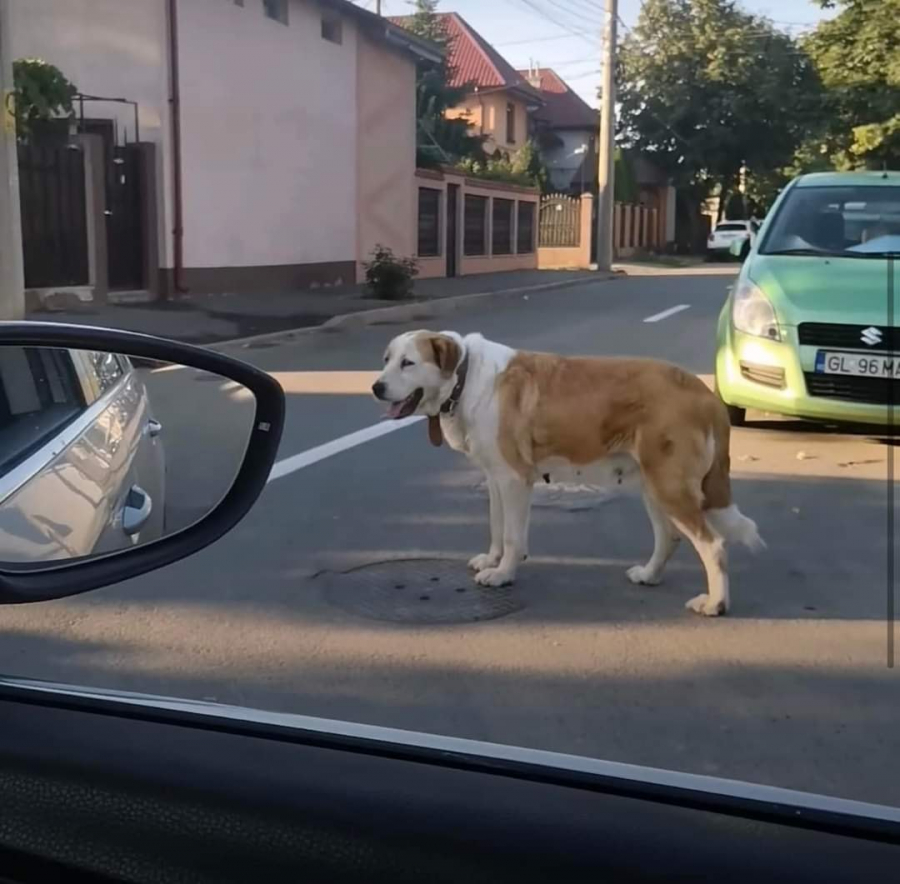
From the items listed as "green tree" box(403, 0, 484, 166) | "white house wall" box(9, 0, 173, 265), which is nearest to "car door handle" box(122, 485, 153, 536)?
"white house wall" box(9, 0, 173, 265)

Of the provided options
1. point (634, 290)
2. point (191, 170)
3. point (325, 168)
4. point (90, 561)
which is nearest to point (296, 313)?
point (191, 170)

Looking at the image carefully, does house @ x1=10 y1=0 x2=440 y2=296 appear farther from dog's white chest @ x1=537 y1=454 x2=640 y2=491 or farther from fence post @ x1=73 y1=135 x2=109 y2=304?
dog's white chest @ x1=537 y1=454 x2=640 y2=491

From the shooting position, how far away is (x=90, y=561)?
2125 mm

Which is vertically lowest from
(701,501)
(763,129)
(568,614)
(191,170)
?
(568,614)

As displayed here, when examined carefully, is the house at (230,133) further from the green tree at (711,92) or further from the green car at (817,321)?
the green tree at (711,92)

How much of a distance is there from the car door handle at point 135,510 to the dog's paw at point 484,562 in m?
2.77

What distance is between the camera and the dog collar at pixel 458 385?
5215mm

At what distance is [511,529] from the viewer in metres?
5.29

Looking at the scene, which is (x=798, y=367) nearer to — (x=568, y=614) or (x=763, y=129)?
(x=568, y=614)

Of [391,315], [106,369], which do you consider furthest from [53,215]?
[106,369]

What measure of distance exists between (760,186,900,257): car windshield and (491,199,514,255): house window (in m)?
25.0

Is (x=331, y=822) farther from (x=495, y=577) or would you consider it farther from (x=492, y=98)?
(x=492, y=98)

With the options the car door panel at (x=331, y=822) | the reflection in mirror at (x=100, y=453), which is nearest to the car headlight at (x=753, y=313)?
the reflection in mirror at (x=100, y=453)

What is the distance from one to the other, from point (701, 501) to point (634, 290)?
2280cm
